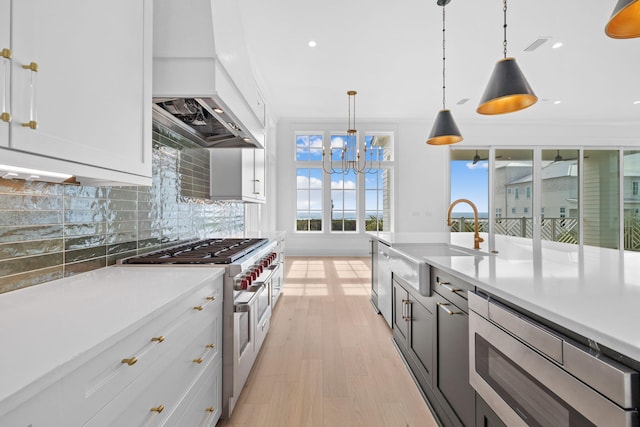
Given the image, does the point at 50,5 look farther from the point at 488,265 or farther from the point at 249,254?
the point at 488,265

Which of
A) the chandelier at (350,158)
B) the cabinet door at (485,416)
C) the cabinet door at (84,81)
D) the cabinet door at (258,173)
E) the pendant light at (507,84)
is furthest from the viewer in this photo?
the chandelier at (350,158)

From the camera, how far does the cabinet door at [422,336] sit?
172 cm


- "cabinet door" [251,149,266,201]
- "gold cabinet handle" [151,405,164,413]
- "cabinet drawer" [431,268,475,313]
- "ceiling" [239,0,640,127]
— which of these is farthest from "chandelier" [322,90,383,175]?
"gold cabinet handle" [151,405,164,413]

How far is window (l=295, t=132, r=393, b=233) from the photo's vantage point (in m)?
7.46

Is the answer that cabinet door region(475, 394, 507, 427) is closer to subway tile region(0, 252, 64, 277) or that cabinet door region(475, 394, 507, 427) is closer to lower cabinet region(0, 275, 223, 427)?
lower cabinet region(0, 275, 223, 427)

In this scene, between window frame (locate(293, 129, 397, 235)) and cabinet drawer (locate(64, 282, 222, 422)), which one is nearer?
cabinet drawer (locate(64, 282, 222, 422))

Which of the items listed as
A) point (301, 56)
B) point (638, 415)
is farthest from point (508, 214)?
point (638, 415)

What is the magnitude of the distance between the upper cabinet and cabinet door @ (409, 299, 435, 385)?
5.24 feet

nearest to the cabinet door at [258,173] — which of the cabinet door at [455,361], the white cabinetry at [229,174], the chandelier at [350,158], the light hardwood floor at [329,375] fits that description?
the white cabinetry at [229,174]

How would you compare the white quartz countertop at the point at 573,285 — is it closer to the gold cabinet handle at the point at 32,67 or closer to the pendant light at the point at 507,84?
the pendant light at the point at 507,84

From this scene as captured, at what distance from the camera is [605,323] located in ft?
2.35

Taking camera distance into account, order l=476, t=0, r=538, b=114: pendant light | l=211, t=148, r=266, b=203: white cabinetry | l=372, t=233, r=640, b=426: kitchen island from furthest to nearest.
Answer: l=211, t=148, r=266, b=203: white cabinetry, l=476, t=0, r=538, b=114: pendant light, l=372, t=233, r=640, b=426: kitchen island

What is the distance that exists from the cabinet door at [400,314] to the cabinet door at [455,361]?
581 millimetres

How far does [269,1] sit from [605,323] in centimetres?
371
